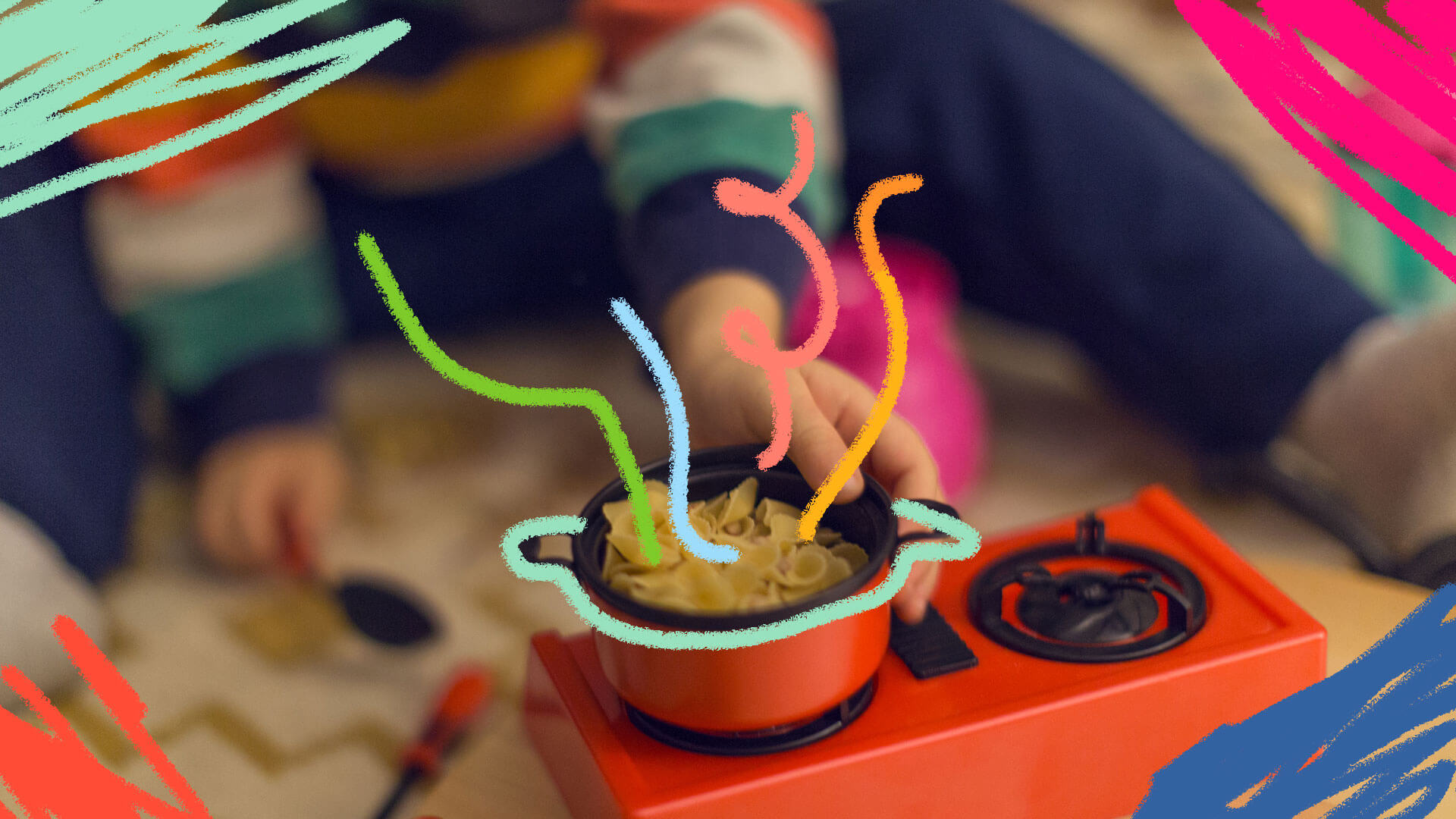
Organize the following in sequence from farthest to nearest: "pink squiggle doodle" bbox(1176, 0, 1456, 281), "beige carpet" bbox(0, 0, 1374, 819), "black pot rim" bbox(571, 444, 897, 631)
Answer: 1. "beige carpet" bbox(0, 0, 1374, 819)
2. "pink squiggle doodle" bbox(1176, 0, 1456, 281)
3. "black pot rim" bbox(571, 444, 897, 631)

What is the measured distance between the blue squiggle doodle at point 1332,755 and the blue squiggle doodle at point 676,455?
20 centimetres

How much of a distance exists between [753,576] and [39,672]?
1.35 ft

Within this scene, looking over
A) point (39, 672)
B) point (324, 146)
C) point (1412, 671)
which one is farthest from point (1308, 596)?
point (324, 146)

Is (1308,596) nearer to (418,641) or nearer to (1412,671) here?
(1412,671)

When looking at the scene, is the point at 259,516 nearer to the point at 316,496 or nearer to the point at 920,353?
the point at 316,496

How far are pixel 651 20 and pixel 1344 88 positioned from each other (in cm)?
41

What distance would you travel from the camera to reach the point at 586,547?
0.39 m

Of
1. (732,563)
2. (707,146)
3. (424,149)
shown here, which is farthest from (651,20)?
(732,563)

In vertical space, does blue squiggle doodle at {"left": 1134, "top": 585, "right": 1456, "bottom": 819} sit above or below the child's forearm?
below

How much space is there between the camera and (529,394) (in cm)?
36

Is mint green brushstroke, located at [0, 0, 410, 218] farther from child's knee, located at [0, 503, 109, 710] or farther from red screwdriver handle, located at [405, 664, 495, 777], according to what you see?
red screwdriver handle, located at [405, 664, 495, 777]

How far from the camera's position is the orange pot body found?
14.7 inches

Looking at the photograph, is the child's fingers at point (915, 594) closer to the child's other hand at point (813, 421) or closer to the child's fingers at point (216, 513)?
the child's other hand at point (813, 421)

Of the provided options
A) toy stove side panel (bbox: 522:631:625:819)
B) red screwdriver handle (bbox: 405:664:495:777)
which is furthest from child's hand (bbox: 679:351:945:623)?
red screwdriver handle (bbox: 405:664:495:777)
